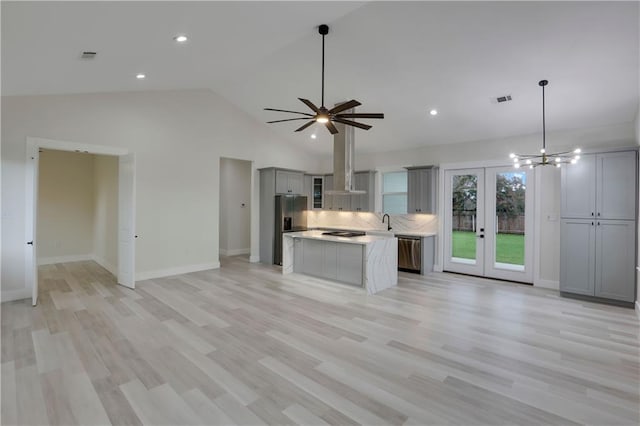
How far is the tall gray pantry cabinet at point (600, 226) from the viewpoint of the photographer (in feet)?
15.1

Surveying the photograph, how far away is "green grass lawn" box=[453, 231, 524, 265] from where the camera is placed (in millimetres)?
6105

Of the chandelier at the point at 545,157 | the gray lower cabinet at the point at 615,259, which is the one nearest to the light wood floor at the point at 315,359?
the gray lower cabinet at the point at 615,259

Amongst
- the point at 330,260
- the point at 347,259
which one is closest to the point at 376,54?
the point at 347,259

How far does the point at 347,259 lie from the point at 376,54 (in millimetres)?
3311

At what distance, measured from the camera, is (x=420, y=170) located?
7.08 m

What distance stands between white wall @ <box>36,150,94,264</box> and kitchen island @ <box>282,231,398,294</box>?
5.41 metres

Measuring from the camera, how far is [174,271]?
255 inches

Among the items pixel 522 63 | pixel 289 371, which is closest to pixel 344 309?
pixel 289 371

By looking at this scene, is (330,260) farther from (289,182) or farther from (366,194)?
(289,182)

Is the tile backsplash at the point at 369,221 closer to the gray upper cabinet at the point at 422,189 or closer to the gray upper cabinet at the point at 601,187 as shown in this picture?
the gray upper cabinet at the point at 422,189

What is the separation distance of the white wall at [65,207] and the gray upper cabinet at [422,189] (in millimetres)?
7922

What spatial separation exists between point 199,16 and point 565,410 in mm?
4587

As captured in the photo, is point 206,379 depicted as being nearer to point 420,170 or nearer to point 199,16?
point 199,16

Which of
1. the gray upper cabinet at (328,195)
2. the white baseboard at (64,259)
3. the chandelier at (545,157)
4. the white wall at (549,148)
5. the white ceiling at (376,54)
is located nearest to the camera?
the white ceiling at (376,54)
